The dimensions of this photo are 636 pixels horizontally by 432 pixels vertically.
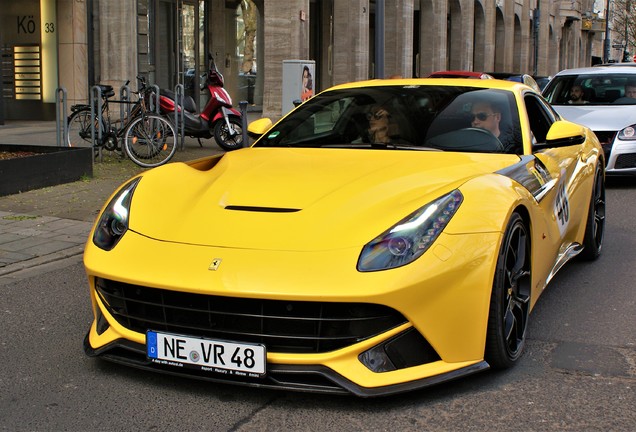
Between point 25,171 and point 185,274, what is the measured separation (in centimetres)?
634

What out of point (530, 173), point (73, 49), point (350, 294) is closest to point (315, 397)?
point (350, 294)

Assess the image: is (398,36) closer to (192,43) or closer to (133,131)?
(192,43)

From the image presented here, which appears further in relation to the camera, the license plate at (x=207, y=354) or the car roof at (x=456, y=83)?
the car roof at (x=456, y=83)

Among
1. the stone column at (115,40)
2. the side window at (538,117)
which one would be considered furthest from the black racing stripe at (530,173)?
the stone column at (115,40)

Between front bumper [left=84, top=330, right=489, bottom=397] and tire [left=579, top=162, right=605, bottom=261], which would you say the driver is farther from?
front bumper [left=84, top=330, right=489, bottom=397]

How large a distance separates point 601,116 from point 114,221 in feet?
27.4

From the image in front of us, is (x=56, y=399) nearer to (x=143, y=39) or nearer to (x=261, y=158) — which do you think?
(x=261, y=158)

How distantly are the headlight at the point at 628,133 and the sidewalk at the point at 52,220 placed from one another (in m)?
6.23

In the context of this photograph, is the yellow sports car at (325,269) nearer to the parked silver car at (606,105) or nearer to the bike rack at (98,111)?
the parked silver car at (606,105)

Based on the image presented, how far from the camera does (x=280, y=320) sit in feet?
10.6

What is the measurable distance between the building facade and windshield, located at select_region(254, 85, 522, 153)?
6.87 metres

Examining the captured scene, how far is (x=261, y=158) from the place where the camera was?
4602 mm

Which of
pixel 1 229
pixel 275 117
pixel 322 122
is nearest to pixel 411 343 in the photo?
pixel 322 122

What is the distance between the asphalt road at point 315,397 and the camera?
3.24m
